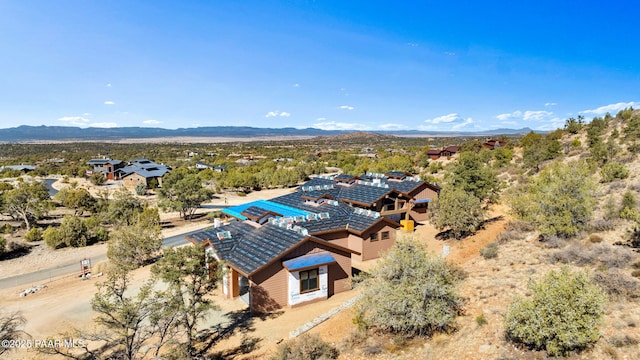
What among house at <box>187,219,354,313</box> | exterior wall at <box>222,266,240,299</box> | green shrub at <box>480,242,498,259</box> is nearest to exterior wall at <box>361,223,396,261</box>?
house at <box>187,219,354,313</box>

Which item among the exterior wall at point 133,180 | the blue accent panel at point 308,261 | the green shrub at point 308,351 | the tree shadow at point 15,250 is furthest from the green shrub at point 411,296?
the exterior wall at point 133,180

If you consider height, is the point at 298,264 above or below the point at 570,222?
below

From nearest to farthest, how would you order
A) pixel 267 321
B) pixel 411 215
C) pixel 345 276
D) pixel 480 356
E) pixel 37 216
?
pixel 480 356
pixel 267 321
pixel 345 276
pixel 411 215
pixel 37 216

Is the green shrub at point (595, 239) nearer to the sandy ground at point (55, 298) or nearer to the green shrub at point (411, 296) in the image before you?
the green shrub at point (411, 296)

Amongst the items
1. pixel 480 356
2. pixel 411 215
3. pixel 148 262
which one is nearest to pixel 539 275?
pixel 480 356

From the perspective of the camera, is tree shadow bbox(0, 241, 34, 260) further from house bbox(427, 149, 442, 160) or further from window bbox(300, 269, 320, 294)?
house bbox(427, 149, 442, 160)

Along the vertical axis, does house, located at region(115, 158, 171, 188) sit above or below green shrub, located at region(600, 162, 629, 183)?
below

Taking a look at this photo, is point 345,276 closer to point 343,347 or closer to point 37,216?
point 343,347
